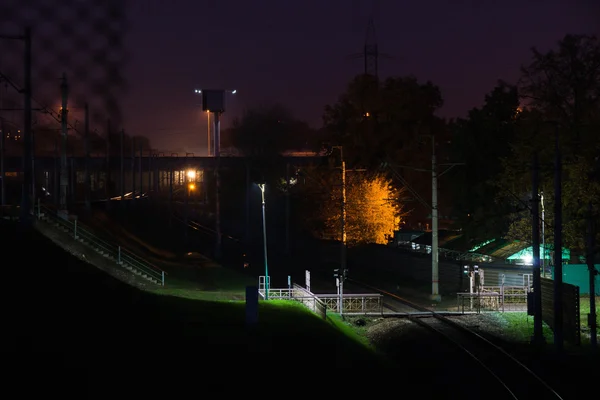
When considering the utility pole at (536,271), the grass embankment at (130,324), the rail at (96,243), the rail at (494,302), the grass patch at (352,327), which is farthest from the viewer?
the rail at (96,243)

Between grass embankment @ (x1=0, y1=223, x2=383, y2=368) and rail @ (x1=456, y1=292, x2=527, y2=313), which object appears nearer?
grass embankment @ (x1=0, y1=223, x2=383, y2=368)

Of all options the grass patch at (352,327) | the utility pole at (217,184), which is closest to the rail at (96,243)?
the grass patch at (352,327)

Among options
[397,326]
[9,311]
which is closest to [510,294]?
[397,326]

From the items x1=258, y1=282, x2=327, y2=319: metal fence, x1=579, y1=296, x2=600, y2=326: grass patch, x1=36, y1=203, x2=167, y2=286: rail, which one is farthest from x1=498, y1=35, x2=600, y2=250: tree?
x1=36, y1=203, x2=167, y2=286: rail

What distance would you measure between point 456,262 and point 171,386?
36.9 metres

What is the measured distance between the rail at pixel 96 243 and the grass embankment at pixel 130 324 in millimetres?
15000

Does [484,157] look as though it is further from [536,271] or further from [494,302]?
[536,271]

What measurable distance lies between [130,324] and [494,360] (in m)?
11.0

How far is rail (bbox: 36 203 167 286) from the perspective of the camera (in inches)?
1739

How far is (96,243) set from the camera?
44719 millimetres

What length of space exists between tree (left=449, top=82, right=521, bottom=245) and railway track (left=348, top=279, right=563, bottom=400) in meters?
20.9

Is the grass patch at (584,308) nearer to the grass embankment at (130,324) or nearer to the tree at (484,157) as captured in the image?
the grass embankment at (130,324)

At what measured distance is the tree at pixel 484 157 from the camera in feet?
181

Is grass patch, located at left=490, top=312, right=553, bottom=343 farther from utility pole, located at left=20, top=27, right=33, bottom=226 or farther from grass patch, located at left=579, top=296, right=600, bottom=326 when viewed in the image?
utility pole, located at left=20, top=27, right=33, bottom=226
